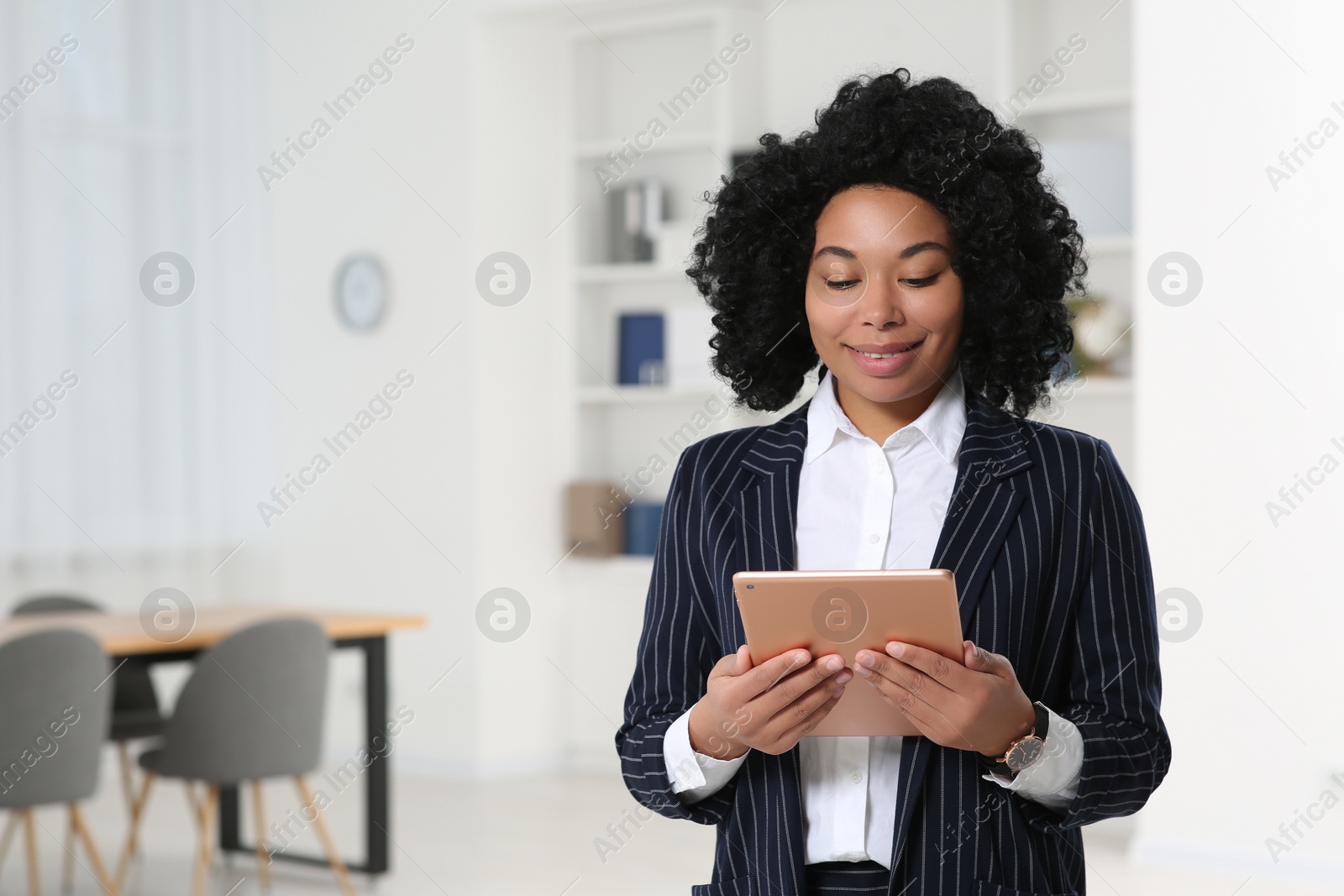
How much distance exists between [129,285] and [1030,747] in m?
5.43

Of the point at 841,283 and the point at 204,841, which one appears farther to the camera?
the point at 204,841

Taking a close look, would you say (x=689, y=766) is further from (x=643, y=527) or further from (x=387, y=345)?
(x=387, y=345)

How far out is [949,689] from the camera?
114 cm

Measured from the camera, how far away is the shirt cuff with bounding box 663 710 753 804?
128cm

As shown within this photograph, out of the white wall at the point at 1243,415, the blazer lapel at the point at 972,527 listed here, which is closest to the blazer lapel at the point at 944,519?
the blazer lapel at the point at 972,527

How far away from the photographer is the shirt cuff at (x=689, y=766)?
1282 mm

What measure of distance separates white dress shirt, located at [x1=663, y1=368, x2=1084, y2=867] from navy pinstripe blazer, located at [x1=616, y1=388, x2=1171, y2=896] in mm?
21

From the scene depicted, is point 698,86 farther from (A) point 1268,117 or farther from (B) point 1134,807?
(B) point 1134,807

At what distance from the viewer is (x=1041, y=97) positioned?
4738mm

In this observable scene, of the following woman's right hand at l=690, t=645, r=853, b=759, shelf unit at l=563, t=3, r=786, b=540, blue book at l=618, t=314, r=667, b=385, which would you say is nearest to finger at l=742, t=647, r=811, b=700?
woman's right hand at l=690, t=645, r=853, b=759

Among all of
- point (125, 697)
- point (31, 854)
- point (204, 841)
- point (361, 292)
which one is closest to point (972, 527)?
point (204, 841)

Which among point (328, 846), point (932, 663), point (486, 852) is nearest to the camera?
point (932, 663)

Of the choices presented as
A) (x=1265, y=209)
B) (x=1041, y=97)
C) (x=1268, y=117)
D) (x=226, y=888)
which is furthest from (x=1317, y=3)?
(x=226, y=888)

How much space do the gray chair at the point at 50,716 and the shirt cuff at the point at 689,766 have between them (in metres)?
2.53
